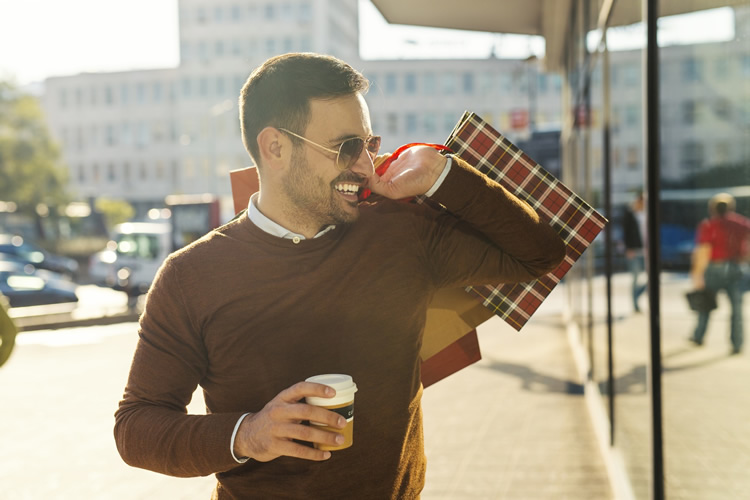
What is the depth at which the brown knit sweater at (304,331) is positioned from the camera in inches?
79.3

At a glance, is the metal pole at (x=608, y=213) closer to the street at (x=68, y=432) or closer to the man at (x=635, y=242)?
the man at (x=635, y=242)

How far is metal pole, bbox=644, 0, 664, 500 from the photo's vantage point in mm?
3199

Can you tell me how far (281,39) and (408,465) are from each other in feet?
245

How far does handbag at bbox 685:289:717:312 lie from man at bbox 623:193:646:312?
109 centimetres

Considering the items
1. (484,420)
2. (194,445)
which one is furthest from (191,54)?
(194,445)

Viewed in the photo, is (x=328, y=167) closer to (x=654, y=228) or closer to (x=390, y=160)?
(x=390, y=160)

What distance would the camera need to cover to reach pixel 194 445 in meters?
1.85

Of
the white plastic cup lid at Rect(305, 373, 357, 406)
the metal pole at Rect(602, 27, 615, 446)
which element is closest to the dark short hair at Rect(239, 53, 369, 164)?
the white plastic cup lid at Rect(305, 373, 357, 406)

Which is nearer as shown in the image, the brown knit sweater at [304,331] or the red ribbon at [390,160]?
the brown knit sweater at [304,331]

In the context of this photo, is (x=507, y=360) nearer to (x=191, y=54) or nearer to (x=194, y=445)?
(x=194, y=445)

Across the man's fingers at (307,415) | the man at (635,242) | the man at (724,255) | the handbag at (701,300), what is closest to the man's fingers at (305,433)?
the man's fingers at (307,415)

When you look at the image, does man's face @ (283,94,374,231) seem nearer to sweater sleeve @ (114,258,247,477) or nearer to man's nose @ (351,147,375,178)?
man's nose @ (351,147,375,178)

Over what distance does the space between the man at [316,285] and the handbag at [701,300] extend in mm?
385

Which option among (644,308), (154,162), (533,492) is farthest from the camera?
(154,162)
